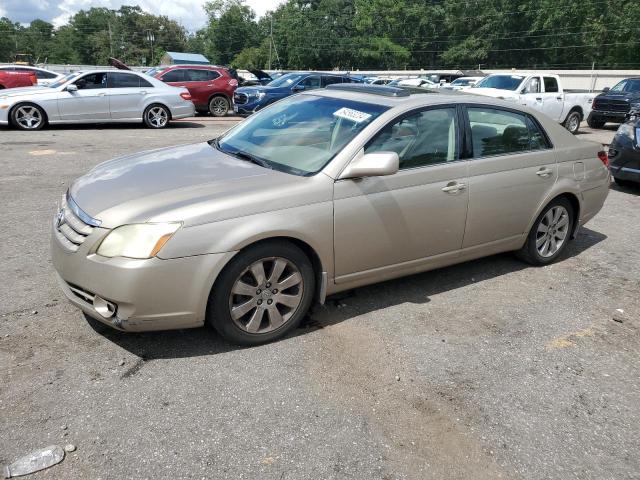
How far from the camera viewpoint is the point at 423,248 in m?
4.31

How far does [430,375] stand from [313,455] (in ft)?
3.43

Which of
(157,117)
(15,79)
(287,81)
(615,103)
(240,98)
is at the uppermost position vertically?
(15,79)

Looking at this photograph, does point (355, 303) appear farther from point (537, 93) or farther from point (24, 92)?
point (537, 93)

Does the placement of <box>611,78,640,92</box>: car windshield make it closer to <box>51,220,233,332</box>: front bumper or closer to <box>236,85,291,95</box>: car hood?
<box>236,85,291,95</box>: car hood

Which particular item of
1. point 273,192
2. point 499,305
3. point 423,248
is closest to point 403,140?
point 423,248

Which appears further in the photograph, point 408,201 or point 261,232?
point 408,201

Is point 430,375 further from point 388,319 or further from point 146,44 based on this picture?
point 146,44

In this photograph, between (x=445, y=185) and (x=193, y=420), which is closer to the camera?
(x=193, y=420)

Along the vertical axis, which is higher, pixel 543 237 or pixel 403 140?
pixel 403 140

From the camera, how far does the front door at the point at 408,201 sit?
12.6 feet

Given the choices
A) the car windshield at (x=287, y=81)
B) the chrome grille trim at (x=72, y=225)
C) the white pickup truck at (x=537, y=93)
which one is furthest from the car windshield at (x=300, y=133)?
the car windshield at (x=287, y=81)

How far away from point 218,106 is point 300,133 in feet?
48.8

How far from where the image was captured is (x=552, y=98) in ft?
50.0

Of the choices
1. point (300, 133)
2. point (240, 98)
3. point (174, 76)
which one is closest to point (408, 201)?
point (300, 133)
